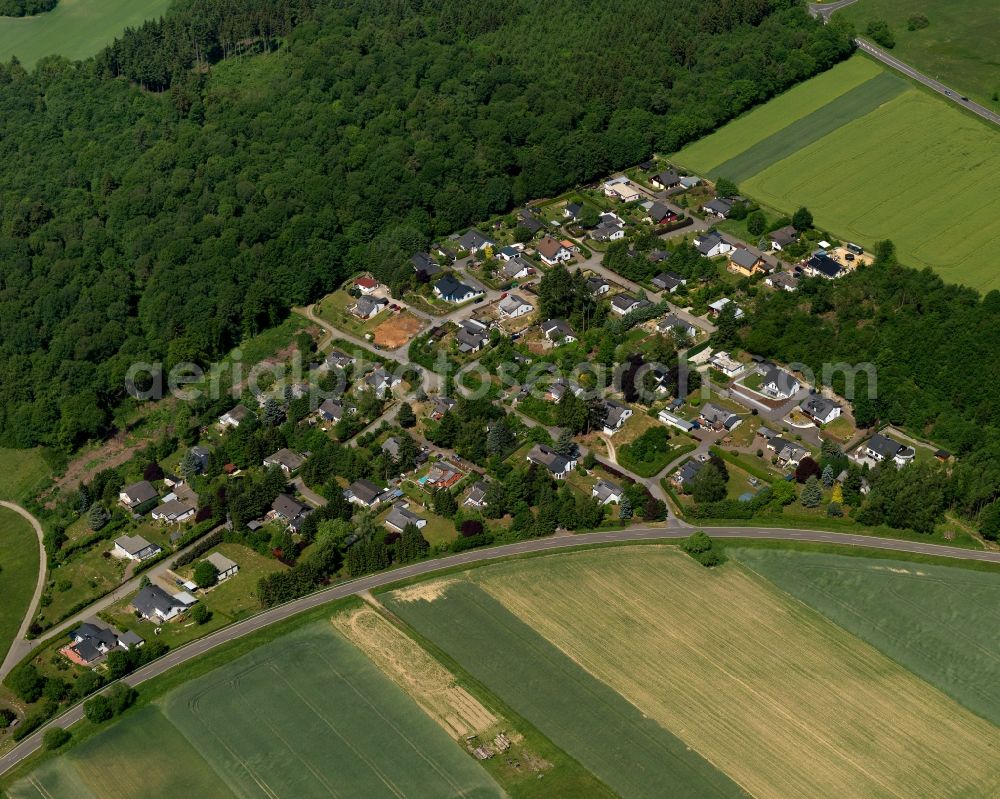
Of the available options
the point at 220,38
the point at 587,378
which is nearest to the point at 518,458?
the point at 587,378

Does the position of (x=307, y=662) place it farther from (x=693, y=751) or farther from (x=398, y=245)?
(x=398, y=245)

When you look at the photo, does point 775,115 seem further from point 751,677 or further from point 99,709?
point 99,709

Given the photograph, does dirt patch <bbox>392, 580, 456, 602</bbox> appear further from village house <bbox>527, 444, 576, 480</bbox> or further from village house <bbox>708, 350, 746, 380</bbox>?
village house <bbox>708, 350, 746, 380</bbox>

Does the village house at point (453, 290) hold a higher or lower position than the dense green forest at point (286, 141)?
lower

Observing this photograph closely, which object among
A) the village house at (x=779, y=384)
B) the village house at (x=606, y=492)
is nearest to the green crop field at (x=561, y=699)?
the village house at (x=606, y=492)

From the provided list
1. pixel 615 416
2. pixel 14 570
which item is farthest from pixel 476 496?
pixel 14 570

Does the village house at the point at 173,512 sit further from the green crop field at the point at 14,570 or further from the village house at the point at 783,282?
the village house at the point at 783,282

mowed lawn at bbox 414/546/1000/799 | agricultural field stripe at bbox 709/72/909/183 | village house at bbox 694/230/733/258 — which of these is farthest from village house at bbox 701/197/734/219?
mowed lawn at bbox 414/546/1000/799
